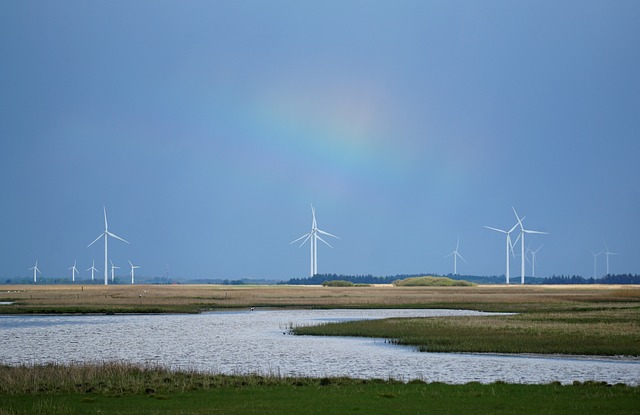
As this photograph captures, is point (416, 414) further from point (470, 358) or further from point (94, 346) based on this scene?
point (94, 346)

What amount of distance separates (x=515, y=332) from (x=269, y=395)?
1231 inches

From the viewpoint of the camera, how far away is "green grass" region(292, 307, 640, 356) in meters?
47.4

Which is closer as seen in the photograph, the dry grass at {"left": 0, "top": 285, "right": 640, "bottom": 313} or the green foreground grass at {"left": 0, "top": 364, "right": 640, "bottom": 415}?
the green foreground grass at {"left": 0, "top": 364, "right": 640, "bottom": 415}

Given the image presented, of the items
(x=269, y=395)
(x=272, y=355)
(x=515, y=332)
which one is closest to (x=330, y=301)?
(x=515, y=332)

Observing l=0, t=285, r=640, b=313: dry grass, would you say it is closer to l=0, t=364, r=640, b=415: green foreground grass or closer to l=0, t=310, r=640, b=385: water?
l=0, t=310, r=640, b=385: water

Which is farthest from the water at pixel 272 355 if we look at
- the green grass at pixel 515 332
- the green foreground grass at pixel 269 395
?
the green foreground grass at pixel 269 395

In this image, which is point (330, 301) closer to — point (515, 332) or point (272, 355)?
point (515, 332)

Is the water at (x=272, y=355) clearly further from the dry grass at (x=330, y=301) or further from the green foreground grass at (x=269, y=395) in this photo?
the dry grass at (x=330, y=301)

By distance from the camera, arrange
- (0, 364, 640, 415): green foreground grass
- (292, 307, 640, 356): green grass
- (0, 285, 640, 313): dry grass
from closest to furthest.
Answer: (0, 364, 640, 415): green foreground grass, (292, 307, 640, 356): green grass, (0, 285, 640, 313): dry grass

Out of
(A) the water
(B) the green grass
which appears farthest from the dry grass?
(A) the water

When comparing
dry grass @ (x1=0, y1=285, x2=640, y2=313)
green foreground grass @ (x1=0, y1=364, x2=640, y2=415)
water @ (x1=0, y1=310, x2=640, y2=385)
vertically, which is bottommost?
dry grass @ (x1=0, y1=285, x2=640, y2=313)

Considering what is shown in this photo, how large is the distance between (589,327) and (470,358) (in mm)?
18454

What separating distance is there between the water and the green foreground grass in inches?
143

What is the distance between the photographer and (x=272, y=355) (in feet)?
152
